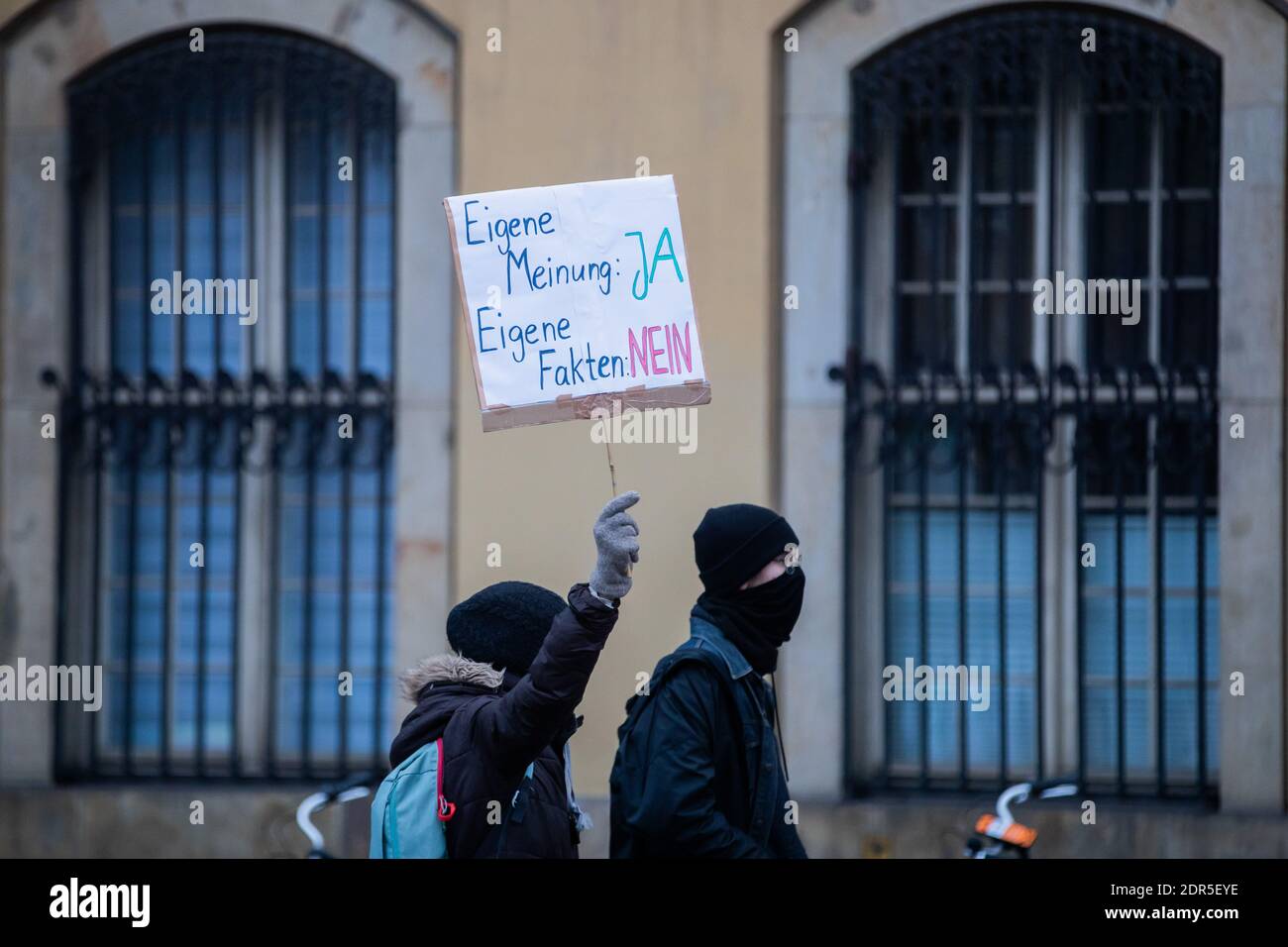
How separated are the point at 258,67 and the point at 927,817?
427 cm

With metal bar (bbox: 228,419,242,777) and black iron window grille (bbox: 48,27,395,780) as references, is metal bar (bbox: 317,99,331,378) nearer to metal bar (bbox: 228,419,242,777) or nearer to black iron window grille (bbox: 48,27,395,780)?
black iron window grille (bbox: 48,27,395,780)

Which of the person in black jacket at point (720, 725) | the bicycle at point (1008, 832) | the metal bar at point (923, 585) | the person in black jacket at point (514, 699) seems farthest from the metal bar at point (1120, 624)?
the person in black jacket at point (514, 699)

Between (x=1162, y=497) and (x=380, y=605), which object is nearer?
(x=1162, y=497)

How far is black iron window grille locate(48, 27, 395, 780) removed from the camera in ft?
23.1

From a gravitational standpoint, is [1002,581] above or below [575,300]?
below

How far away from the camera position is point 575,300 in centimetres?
410

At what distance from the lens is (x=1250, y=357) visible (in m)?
6.37

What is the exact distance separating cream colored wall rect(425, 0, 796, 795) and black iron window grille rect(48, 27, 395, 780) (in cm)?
58

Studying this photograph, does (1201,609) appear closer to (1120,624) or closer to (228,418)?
(1120,624)

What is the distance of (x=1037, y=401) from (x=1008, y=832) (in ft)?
6.51

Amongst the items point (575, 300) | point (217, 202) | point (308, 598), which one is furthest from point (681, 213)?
point (575, 300)

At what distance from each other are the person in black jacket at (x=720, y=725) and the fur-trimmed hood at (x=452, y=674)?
14.9 inches
